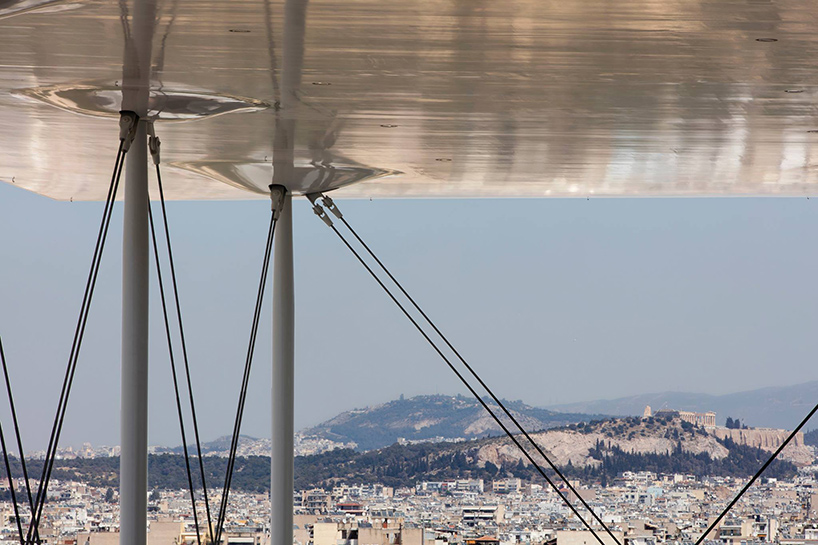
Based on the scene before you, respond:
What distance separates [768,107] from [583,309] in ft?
71.2

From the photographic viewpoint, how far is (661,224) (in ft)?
93.7

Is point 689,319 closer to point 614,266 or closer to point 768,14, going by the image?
point 614,266

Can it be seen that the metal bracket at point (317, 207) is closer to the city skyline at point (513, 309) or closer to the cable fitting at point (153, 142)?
the cable fitting at point (153, 142)

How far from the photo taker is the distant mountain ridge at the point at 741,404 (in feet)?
76.0

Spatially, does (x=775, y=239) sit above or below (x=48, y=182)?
above

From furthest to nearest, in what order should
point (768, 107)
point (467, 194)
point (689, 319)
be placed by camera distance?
point (689, 319)
point (467, 194)
point (768, 107)

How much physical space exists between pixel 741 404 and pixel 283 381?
19.2 m

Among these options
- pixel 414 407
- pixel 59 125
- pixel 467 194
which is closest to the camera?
pixel 59 125

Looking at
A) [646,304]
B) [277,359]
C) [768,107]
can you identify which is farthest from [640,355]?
[768,107]

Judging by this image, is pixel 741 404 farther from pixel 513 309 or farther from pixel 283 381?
pixel 283 381

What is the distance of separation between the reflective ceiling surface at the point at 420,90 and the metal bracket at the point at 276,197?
139mm

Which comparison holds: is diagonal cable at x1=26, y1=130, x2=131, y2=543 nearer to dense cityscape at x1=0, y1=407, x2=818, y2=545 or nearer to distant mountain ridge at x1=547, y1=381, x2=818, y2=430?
dense cityscape at x1=0, y1=407, x2=818, y2=545

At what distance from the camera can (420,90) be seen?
5.40 m

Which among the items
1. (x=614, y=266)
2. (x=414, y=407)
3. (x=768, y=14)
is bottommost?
(x=414, y=407)
